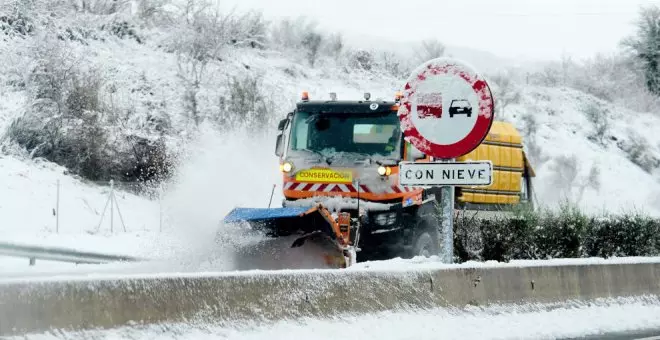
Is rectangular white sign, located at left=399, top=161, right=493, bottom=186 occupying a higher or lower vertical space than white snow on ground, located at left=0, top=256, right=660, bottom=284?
higher

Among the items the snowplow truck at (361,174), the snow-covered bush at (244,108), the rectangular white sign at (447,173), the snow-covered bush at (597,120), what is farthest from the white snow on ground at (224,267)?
the snow-covered bush at (597,120)

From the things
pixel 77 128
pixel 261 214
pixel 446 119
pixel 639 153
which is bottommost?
pixel 639 153

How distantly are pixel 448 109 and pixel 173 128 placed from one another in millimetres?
28883

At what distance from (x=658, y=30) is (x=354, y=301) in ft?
232

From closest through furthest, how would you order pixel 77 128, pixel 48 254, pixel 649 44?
pixel 48 254 < pixel 77 128 < pixel 649 44

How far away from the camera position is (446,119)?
9.87 metres

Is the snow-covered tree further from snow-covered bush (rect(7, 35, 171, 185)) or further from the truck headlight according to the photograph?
the truck headlight

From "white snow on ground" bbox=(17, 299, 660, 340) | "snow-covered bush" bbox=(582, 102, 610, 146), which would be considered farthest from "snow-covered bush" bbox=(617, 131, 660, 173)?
"white snow on ground" bbox=(17, 299, 660, 340)

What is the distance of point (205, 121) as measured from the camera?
40.2 m

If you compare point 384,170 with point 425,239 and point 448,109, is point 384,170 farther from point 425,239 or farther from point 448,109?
point 448,109

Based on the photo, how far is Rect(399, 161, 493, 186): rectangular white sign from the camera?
967 cm

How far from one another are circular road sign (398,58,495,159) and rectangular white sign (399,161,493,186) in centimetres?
12

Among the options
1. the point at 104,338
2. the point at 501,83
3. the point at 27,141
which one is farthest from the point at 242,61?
the point at 104,338

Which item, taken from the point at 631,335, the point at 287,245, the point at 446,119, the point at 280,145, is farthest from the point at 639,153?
the point at 446,119
